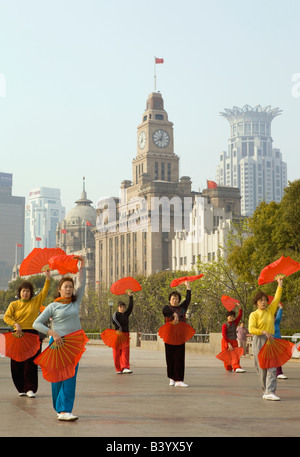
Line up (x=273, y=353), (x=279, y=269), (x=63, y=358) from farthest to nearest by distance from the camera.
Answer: (x=279, y=269) < (x=273, y=353) < (x=63, y=358)

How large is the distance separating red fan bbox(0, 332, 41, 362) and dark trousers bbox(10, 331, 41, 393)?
123mm

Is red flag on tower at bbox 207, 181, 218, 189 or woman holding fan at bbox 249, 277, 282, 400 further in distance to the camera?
red flag on tower at bbox 207, 181, 218, 189

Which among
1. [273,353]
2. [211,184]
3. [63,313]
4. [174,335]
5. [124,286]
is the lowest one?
[273,353]

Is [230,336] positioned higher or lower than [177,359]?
higher

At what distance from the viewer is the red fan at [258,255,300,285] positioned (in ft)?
41.4

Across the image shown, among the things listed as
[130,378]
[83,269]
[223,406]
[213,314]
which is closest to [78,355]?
[83,269]

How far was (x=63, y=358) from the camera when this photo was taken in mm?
9555

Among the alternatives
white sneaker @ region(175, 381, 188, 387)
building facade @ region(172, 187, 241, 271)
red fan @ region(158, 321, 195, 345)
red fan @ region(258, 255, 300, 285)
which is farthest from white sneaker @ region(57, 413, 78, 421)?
building facade @ region(172, 187, 241, 271)

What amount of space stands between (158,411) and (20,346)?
3.25 m

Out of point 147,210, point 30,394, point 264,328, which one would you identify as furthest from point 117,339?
point 147,210

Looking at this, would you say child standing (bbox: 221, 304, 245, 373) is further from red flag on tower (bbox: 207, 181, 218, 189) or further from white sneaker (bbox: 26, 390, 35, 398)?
red flag on tower (bbox: 207, 181, 218, 189)

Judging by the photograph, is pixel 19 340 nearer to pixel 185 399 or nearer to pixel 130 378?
pixel 185 399

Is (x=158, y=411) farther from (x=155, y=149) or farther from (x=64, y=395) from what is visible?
(x=155, y=149)
